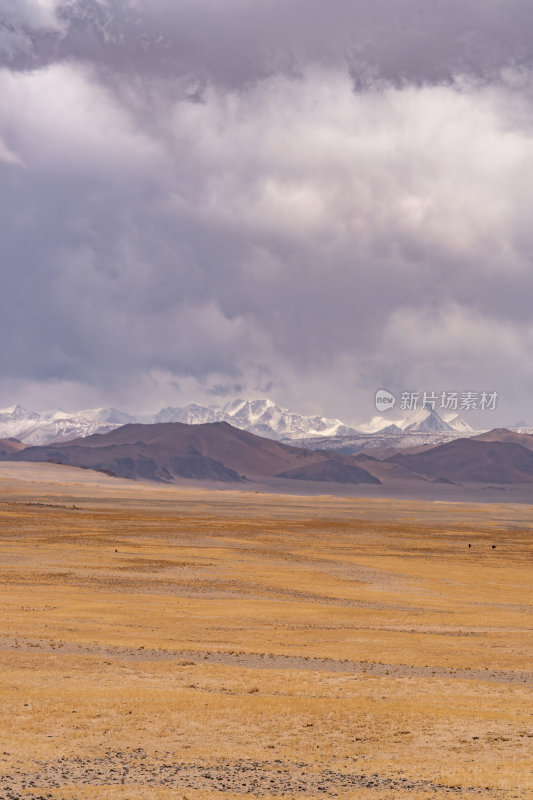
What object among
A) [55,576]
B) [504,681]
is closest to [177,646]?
[504,681]

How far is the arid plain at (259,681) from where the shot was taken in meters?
14.1

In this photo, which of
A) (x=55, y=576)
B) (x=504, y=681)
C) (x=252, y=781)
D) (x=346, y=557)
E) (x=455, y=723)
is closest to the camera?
(x=252, y=781)

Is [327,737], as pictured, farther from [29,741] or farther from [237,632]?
[237,632]

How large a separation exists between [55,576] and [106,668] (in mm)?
23113

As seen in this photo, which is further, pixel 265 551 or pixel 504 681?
pixel 265 551

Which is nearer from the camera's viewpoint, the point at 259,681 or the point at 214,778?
the point at 214,778

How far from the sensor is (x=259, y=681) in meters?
21.3

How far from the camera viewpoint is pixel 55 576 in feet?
146

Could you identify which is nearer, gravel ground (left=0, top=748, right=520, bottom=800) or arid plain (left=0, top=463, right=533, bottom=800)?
gravel ground (left=0, top=748, right=520, bottom=800)

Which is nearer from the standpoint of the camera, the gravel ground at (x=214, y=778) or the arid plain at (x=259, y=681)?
the gravel ground at (x=214, y=778)

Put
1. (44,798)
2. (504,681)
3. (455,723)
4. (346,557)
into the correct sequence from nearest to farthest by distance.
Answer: (44,798) → (455,723) → (504,681) → (346,557)

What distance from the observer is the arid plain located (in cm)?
1409

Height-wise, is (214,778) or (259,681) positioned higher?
(214,778)

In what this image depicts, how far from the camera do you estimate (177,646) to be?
25.7 m
